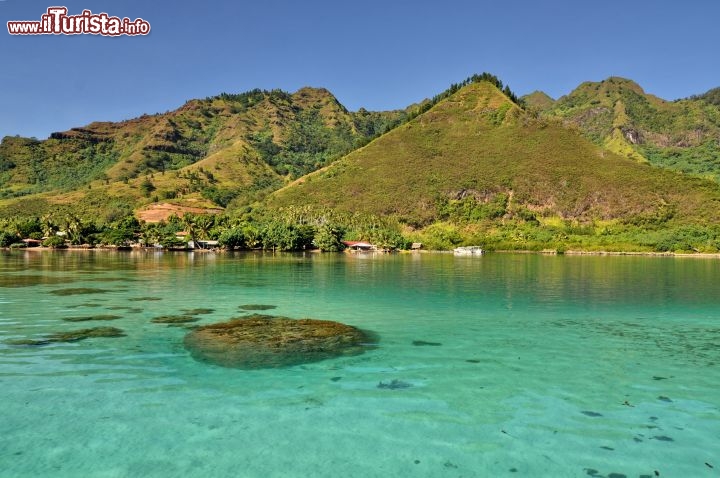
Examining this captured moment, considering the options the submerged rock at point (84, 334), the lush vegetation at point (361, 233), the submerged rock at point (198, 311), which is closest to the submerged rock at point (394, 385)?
the submerged rock at point (84, 334)

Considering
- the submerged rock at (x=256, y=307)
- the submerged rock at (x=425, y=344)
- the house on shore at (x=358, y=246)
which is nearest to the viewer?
the submerged rock at (x=425, y=344)

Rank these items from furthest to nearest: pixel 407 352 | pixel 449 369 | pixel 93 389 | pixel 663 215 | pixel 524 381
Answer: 1. pixel 663 215
2. pixel 407 352
3. pixel 449 369
4. pixel 524 381
5. pixel 93 389

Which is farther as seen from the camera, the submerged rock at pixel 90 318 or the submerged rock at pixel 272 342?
the submerged rock at pixel 90 318

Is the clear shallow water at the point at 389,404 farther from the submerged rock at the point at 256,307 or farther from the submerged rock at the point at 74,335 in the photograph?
the submerged rock at the point at 256,307

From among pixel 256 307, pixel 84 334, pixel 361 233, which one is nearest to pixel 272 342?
pixel 84 334

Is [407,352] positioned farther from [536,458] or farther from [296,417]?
[536,458]

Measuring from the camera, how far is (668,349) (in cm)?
2205

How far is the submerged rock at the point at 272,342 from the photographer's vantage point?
1928 cm

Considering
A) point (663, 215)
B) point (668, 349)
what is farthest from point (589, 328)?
point (663, 215)

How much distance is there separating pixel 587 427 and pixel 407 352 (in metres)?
9.04

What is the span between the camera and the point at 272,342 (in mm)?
22172

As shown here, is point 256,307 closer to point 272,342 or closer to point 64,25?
point 272,342

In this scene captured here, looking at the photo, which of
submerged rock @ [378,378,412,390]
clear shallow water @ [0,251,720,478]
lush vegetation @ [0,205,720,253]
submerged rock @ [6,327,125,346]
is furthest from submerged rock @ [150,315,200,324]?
lush vegetation @ [0,205,720,253]

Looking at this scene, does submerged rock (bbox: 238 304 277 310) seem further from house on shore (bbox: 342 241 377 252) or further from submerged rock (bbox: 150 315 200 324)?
house on shore (bbox: 342 241 377 252)
